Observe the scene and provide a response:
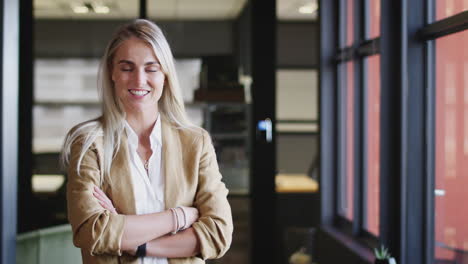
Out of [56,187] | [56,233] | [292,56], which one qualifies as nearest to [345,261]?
[56,233]

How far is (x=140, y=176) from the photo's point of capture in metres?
1.53

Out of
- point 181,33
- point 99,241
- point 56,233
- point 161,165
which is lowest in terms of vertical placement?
point 56,233

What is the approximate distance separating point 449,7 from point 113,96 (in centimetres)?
183

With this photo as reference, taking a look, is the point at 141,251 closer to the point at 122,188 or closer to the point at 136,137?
the point at 122,188

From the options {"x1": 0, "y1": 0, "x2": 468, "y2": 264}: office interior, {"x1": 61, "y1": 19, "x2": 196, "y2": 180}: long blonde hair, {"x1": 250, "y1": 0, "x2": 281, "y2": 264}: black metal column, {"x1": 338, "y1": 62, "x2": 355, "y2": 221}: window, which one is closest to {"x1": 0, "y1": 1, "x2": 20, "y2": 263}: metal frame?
{"x1": 0, "y1": 0, "x2": 468, "y2": 264}: office interior

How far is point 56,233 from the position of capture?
8.50 ft

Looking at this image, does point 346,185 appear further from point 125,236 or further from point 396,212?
point 125,236

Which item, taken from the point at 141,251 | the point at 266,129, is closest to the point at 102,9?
the point at 266,129

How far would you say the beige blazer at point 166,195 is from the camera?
145 centimetres

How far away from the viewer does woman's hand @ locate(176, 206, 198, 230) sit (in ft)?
4.99

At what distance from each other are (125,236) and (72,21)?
373cm

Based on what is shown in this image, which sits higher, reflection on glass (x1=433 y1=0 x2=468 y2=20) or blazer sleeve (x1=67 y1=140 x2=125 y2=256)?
reflection on glass (x1=433 y1=0 x2=468 y2=20)

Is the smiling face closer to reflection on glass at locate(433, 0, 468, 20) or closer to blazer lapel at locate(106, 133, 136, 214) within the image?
blazer lapel at locate(106, 133, 136, 214)

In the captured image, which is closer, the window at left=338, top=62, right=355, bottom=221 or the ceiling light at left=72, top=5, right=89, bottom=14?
the window at left=338, top=62, right=355, bottom=221
